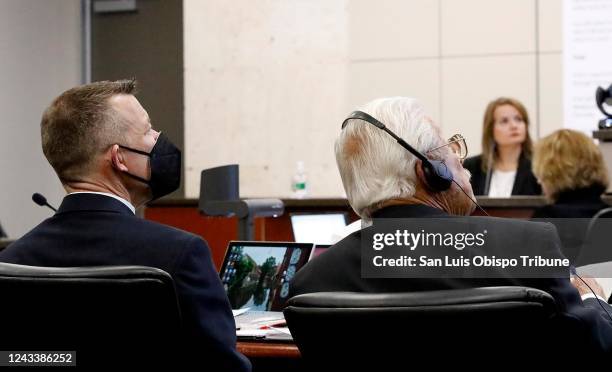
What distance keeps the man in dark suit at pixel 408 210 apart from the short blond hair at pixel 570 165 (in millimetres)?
1889

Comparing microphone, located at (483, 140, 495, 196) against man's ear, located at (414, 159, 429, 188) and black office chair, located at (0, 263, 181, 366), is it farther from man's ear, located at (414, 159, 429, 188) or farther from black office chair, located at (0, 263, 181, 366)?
black office chair, located at (0, 263, 181, 366)

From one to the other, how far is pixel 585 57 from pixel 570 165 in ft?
8.92

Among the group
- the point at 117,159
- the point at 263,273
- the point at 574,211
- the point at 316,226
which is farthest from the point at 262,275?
the point at 574,211

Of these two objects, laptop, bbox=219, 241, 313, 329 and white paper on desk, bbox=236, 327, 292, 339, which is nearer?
white paper on desk, bbox=236, 327, 292, 339

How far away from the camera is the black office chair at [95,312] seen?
156cm

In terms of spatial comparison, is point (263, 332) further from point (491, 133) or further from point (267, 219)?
point (491, 133)

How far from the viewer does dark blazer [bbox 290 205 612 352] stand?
64.7 inches

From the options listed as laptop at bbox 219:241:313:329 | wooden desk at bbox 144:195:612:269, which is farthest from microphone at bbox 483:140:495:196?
laptop at bbox 219:241:313:329

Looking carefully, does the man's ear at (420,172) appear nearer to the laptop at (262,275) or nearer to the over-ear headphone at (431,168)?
the over-ear headphone at (431,168)

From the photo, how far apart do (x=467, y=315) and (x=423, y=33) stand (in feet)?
18.2

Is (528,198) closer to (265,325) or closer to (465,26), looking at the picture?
(265,325)

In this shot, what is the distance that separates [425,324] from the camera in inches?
56.1

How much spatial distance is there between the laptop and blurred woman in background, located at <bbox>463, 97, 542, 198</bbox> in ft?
9.82

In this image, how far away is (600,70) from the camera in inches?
251
